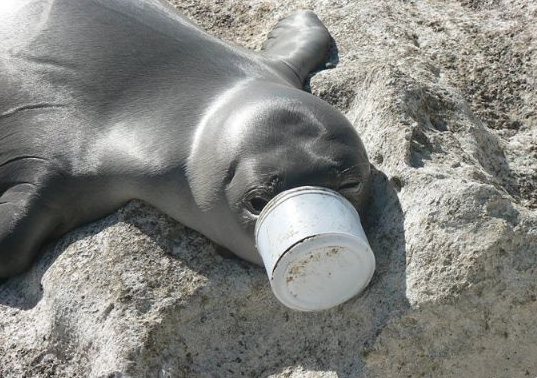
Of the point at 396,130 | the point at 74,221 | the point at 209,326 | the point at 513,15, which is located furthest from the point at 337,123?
the point at 513,15

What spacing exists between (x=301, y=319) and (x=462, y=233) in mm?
528

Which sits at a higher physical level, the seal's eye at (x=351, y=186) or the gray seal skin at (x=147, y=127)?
the seal's eye at (x=351, y=186)

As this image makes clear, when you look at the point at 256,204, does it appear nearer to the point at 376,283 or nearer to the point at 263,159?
the point at 263,159

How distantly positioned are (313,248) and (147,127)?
2.99ft

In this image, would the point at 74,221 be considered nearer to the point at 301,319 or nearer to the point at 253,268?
the point at 253,268

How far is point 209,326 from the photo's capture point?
10.1 ft

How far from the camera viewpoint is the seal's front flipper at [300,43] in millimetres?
3980

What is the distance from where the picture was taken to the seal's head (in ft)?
9.79

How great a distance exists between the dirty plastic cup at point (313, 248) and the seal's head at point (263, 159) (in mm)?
92

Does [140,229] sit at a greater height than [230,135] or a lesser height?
lesser

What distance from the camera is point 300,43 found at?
13.5ft

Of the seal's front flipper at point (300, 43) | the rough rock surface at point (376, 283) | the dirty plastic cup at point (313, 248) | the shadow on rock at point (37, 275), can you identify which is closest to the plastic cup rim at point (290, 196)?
the dirty plastic cup at point (313, 248)

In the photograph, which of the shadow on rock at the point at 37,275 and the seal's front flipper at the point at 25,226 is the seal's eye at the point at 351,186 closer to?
the shadow on rock at the point at 37,275

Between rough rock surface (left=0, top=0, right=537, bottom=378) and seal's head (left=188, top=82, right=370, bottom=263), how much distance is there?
6.2 inches
